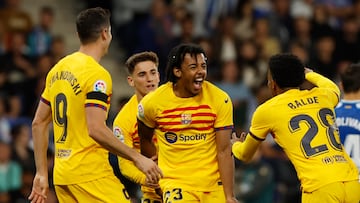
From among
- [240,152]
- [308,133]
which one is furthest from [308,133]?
[240,152]

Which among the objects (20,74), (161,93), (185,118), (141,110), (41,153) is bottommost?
(41,153)

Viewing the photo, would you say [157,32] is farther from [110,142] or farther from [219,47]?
[110,142]

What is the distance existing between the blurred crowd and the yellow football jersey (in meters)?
6.11

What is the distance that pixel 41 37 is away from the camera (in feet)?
63.7

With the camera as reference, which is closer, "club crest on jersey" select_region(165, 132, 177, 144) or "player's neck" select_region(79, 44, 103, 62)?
"player's neck" select_region(79, 44, 103, 62)

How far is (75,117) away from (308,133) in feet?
6.74

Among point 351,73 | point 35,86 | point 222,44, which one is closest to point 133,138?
point 351,73

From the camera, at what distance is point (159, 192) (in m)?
11.1

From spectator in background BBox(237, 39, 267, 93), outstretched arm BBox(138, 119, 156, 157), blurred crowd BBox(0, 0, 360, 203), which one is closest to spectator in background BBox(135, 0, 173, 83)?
blurred crowd BBox(0, 0, 360, 203)

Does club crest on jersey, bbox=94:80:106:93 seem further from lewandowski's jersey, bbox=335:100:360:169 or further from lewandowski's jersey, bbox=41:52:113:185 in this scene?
lewandowski's jersey, bbox=335:100:360:169

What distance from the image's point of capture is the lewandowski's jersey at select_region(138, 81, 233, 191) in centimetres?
1046

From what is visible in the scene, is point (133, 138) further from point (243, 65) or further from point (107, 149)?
point (243, 65)

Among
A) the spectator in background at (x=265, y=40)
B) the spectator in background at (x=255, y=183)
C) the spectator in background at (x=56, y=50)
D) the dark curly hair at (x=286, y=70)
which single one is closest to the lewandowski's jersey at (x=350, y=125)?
the dark curly hair at (x=286, y=70)

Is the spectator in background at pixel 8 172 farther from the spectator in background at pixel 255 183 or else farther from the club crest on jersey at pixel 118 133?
the club crest on jersey at pixel 118 133
